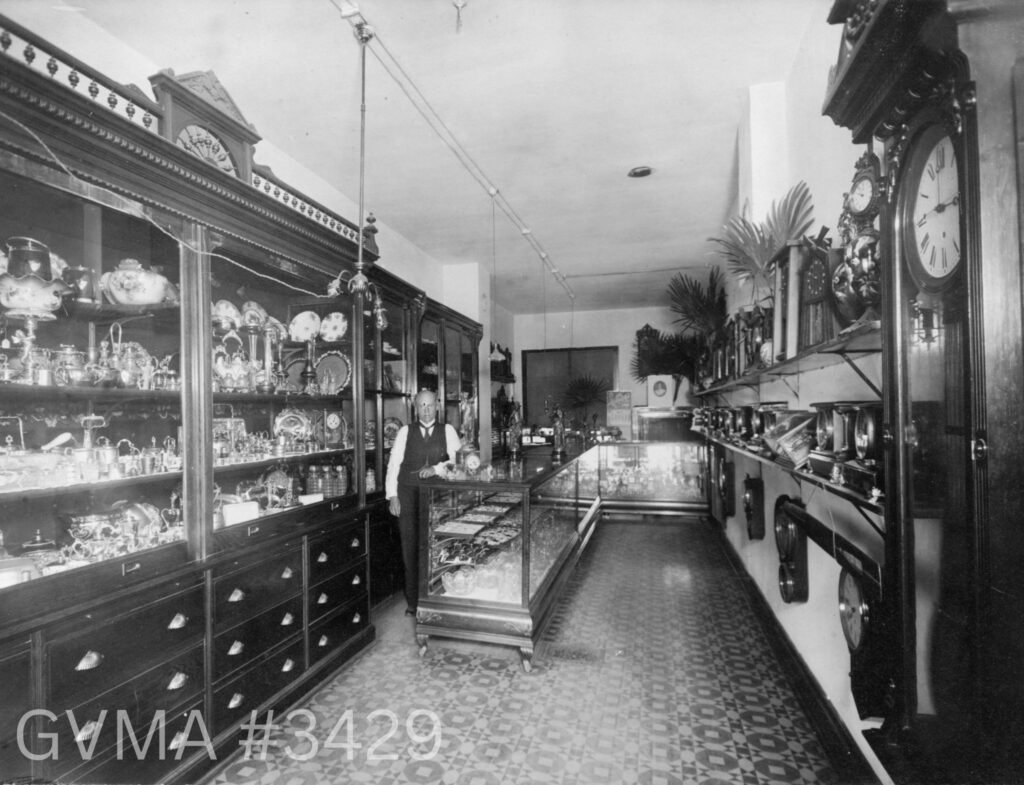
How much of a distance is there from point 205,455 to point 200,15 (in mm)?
2135

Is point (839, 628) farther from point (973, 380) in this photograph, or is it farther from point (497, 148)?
point (497, 148)

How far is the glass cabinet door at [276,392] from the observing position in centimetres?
275

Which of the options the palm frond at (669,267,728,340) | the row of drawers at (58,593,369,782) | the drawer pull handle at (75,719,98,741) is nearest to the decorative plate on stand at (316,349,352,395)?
the row of drawers at (58,593,369,782)

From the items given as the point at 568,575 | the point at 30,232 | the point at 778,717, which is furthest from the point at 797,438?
the point at 30,232

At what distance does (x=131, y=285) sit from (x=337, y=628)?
2.18 metres

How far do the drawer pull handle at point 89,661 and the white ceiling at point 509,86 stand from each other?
283 centimetres

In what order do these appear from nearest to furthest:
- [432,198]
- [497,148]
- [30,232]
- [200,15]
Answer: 1. [30,232]
2. [200,15]
3. [497,148]
4. [432,198]

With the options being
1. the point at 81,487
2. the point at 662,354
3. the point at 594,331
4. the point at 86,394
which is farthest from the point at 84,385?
the point at 594,331

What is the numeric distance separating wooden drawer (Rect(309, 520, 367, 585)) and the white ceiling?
2687mm

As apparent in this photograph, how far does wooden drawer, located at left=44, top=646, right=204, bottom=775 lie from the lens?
173cm

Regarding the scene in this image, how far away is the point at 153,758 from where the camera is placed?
1999 millimetres

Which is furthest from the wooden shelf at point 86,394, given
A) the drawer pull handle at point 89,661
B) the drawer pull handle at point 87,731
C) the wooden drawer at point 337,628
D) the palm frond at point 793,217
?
the palm frond at point 793,217

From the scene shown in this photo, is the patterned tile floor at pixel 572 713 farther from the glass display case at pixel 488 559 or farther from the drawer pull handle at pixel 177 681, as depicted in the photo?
the drawer pull handle at pixel 177 681

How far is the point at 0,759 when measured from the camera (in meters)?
1.56
